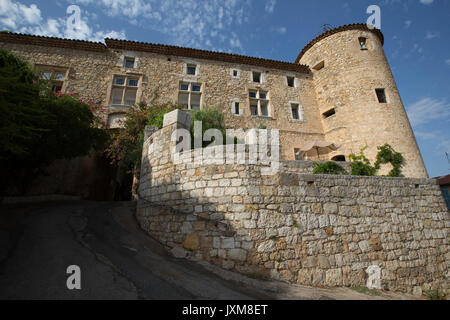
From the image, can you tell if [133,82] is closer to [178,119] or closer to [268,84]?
[268,84]

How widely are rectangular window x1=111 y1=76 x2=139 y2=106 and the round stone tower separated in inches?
498

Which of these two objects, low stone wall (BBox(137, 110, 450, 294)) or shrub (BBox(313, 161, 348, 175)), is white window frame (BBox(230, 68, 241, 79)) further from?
low stone wall (BBox(137, 110, 450, 294))

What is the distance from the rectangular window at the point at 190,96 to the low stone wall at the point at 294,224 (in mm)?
7819

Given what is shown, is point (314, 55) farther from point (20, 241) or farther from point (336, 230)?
point (20, 241)

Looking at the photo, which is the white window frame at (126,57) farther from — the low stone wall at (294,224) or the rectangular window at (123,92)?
the low stone wall at (294,224)

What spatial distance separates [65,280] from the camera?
8.88ft

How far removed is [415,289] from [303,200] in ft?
11.5

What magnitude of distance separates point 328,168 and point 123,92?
1197 centimetres

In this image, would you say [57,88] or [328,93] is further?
[328,93]

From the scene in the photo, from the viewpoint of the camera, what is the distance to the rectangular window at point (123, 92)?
39.2ft

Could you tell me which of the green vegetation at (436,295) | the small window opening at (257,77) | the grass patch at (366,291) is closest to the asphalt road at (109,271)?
the grass patch at (366,291)

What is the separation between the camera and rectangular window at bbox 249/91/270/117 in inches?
531

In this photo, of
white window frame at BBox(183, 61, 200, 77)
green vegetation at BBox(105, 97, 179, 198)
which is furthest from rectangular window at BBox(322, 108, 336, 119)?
green vegetation at BBox(105, 97, 179, 198)
